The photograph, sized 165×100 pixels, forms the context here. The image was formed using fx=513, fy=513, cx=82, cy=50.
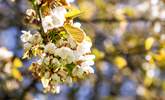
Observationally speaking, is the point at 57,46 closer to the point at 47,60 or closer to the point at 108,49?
the point at 47,60

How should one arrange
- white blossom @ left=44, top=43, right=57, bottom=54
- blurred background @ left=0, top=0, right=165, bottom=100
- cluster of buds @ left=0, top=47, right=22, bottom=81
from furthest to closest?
blurred background @ left=0, top=0, right=165, bottom=100, cluster of buds @ left=0, top=47, right=22, bottom=81, white blossom @ left=44, top=43, right=57, bottom=54

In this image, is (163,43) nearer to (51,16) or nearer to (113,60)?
(113,60)

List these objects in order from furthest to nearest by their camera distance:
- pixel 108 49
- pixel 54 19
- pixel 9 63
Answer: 1. pixel 108 49
2. pixel 9 63
3. pixel 54 19

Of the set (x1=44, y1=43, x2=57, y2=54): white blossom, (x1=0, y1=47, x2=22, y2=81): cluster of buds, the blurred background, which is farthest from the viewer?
the blurred background

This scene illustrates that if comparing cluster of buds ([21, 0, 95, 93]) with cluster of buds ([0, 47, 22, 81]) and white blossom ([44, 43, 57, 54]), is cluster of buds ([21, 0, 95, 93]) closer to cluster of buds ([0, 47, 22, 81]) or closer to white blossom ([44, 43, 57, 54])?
white blossom ([44, 43, 57, 54])

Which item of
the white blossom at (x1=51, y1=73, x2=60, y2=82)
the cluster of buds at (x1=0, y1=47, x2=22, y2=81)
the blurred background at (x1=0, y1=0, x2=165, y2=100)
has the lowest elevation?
the white blossom at (x1=51, y1=73, x2=60, y2=82)

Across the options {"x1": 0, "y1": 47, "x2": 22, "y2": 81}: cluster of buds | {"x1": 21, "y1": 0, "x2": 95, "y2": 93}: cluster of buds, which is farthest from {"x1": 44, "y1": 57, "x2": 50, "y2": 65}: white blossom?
{"x1": 0, "y1": 47, "x2": 22, "y2": 81}: cluster of buds

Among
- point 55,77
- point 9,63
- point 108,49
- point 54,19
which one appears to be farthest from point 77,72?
point 108,49
